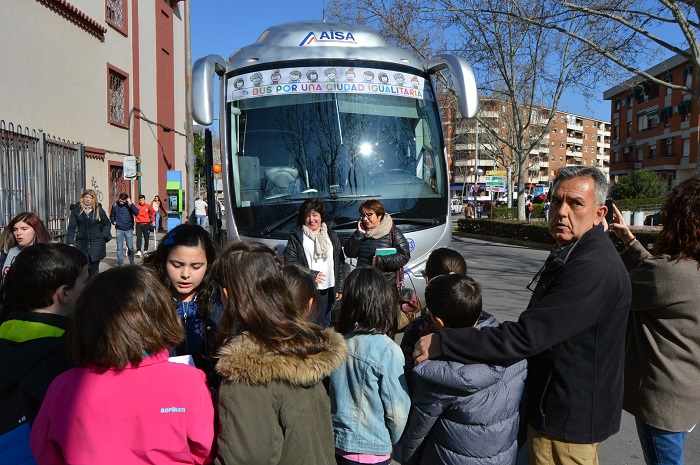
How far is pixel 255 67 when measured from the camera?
5875 millimetres

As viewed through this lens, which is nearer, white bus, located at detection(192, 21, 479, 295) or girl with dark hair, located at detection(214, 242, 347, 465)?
girl with dark hair, located at detection(214, 242, 347, 465)

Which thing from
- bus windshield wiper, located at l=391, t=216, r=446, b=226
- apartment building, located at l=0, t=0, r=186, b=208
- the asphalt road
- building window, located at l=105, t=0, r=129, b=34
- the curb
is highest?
building window, located at l=105, t=0, r=129, b=34

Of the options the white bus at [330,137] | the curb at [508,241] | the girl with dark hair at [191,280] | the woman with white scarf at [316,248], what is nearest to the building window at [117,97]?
the white bus at [330,137]

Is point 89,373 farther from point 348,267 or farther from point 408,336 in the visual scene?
point 348,267

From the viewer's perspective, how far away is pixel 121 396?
1.80m

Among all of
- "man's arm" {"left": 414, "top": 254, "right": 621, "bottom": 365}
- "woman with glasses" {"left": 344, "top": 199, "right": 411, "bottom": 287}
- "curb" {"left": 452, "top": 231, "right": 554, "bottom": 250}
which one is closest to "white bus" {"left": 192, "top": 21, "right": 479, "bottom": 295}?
"woman with glasses" {"left": 344, "top": 199, "right": 411, "bottom": 287}

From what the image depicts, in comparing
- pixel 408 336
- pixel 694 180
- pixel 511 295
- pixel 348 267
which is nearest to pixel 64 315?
pixel 408 336

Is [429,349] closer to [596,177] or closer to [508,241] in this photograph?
[596,177]

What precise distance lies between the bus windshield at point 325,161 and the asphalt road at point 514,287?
2688mm

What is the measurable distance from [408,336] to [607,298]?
3.22 feet

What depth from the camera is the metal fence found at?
6887 mm

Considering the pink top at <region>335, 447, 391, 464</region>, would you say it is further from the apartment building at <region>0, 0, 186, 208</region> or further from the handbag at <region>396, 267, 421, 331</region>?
the apartment building at <region>0, 0, 186, 208</region>

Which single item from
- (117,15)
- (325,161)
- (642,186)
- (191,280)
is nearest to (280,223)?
(325,161)

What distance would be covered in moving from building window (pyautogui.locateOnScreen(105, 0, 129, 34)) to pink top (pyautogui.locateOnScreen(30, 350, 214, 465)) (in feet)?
60.2
